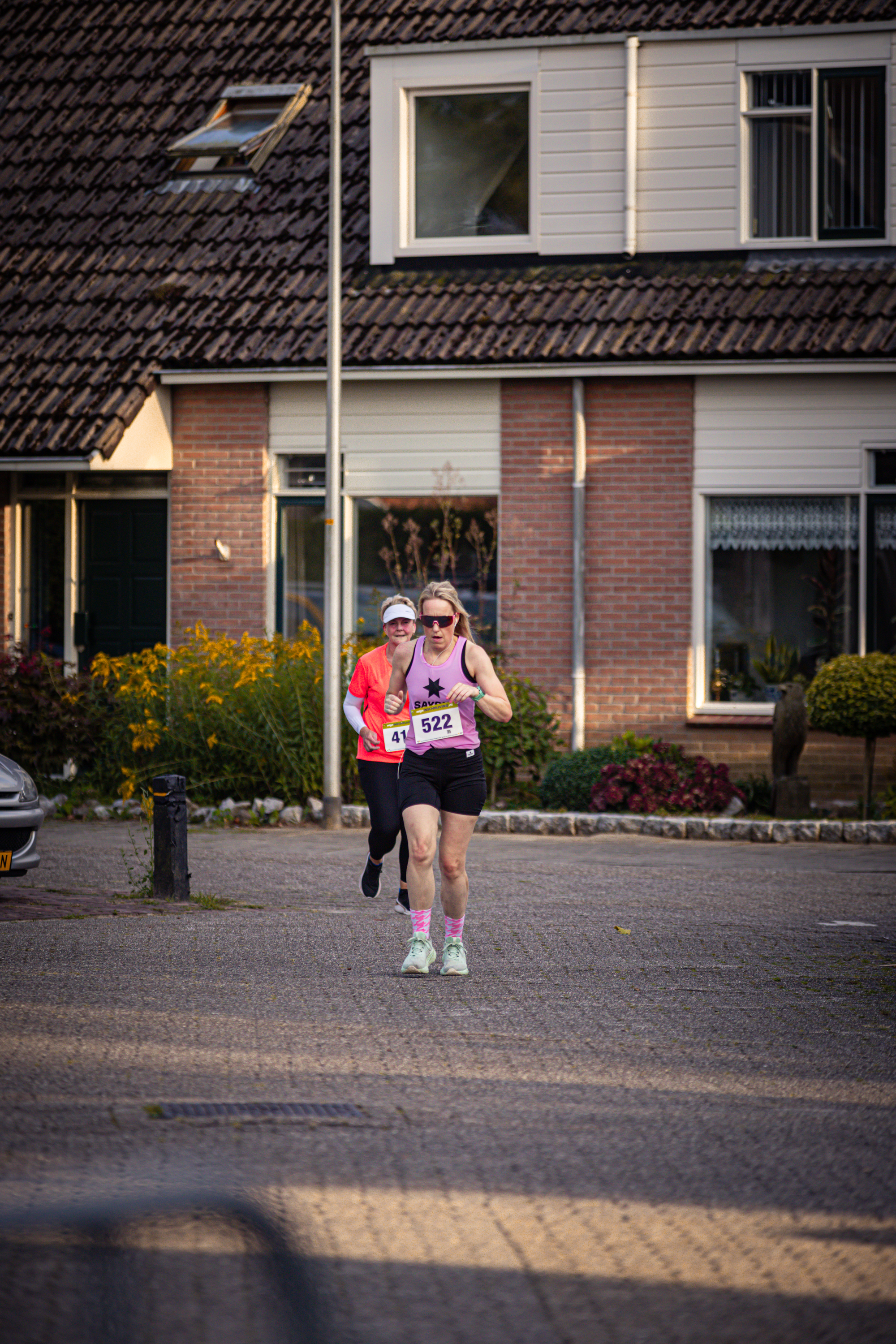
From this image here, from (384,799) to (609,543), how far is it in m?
6.80

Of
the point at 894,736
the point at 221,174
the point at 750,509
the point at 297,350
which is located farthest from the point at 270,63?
the point at 894,736

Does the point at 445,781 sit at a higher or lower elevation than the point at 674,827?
higher

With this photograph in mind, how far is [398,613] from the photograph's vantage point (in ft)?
31.4

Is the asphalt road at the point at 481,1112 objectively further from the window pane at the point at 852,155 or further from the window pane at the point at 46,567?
the window pane at the point at 852,155

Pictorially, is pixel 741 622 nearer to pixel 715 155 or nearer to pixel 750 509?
pixel 750 509

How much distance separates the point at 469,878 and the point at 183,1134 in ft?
20.1

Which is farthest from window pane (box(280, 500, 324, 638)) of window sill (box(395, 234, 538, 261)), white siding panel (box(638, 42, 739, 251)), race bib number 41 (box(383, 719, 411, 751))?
race bib number 41 (box(383, 719, 411, 751))

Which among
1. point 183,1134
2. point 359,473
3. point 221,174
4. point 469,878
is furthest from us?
point 221,174

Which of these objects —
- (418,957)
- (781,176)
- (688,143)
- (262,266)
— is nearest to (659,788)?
(781,176)

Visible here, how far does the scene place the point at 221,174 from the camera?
708 inches

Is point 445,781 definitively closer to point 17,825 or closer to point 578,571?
point 17,825

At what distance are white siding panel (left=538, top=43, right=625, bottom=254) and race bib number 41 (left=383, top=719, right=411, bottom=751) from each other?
852cm

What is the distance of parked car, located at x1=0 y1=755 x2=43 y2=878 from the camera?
31.3 feet

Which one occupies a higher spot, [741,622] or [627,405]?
[627,405]
